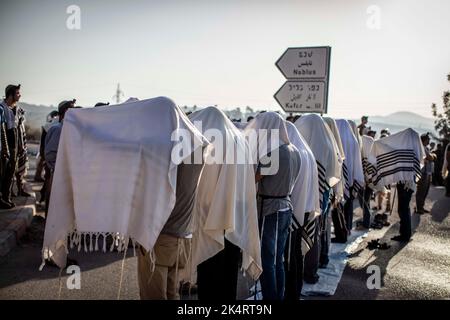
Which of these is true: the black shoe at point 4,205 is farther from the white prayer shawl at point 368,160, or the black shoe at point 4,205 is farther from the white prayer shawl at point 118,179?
the white prayer shawl at point 368,160

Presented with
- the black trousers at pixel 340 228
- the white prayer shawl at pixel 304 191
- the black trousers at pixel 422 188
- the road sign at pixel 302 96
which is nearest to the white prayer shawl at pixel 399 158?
the black trousers at pixel 340 228

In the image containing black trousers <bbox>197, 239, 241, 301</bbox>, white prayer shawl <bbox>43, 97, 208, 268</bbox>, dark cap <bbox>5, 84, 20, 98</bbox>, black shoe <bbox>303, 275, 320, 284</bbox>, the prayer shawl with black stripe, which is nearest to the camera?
white prayer shawl <bbox>43, 97, 208, 268</bbox>

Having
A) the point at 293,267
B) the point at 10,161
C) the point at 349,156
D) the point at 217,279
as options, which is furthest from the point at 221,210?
the point at 10,161

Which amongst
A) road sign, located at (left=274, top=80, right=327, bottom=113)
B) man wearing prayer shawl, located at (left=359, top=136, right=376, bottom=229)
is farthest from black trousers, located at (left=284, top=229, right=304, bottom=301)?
man wearing prayer shawl, located at (left=359, top=136, right=376, bottom=229)

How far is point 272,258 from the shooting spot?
5453mm

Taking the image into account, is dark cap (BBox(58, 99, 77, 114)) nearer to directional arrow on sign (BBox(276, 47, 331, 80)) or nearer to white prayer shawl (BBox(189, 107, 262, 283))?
white prayer shawl (BBox(189, 107, 262, 283))

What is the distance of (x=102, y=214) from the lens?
3941 millimetres

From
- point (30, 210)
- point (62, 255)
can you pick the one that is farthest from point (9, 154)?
point (62, 255)

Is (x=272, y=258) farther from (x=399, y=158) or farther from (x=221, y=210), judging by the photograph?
(x=399, y=158)

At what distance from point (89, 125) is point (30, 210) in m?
5.71

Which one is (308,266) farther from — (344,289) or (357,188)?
(357,188)

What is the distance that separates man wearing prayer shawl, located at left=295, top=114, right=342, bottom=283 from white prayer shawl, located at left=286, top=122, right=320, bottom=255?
0.53 meters

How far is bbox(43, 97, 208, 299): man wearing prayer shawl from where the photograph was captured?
3.92 metres

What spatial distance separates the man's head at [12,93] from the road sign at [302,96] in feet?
14.8
